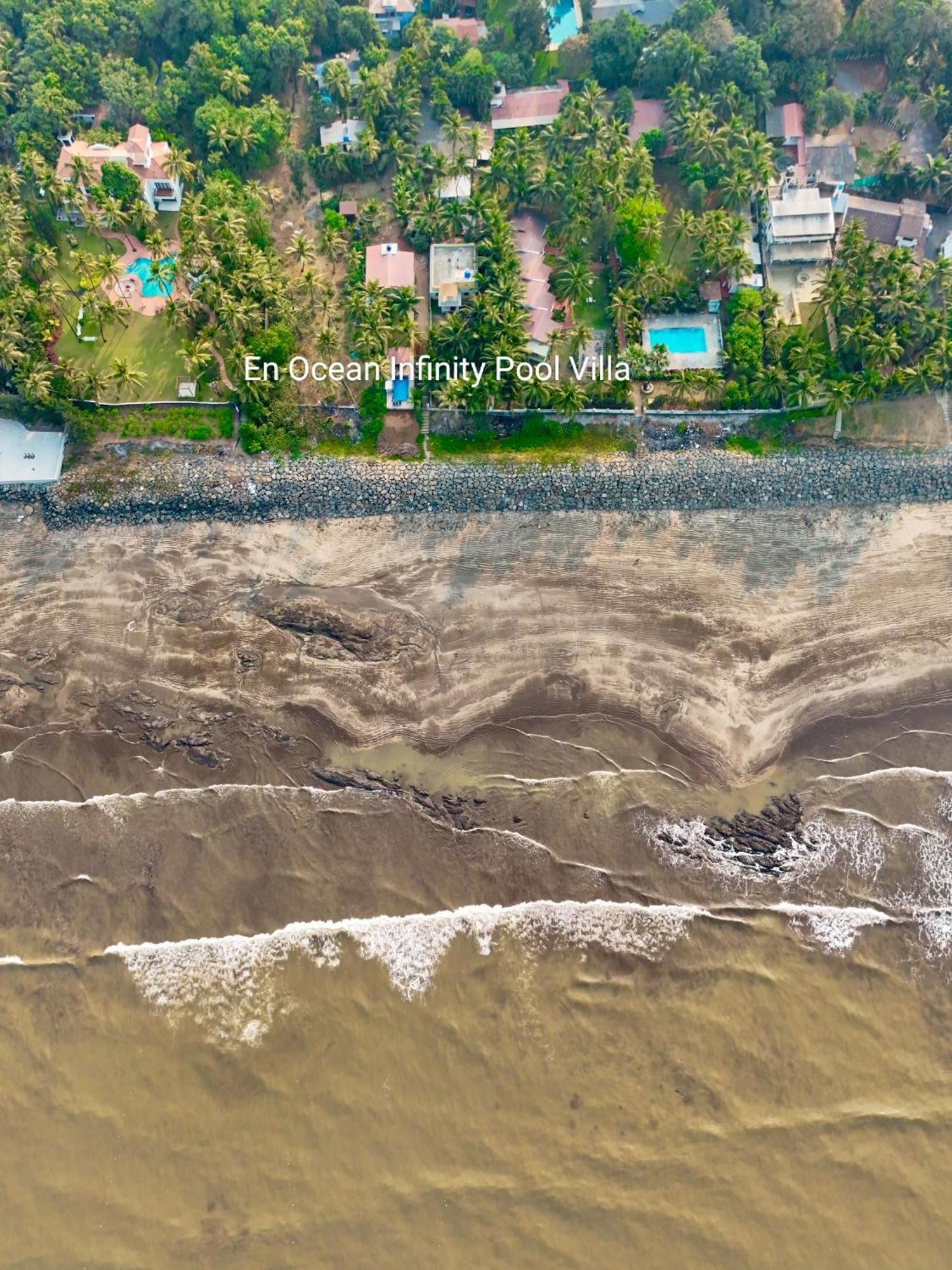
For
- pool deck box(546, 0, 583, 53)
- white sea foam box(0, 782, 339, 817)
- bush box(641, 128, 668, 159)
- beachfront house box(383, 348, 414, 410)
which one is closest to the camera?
white sea foam box(0, 782, 339, 817)

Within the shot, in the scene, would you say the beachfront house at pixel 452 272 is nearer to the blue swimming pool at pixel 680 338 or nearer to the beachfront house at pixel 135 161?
the blue swimming pool at pixel 680 338

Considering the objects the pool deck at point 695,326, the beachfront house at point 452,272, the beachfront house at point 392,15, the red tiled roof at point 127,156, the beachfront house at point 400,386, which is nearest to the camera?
the beachfront house at point 400,386

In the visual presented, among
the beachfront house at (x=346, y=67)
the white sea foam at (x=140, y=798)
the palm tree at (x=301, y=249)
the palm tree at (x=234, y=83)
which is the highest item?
the beachfront house at (x=346, y=67)

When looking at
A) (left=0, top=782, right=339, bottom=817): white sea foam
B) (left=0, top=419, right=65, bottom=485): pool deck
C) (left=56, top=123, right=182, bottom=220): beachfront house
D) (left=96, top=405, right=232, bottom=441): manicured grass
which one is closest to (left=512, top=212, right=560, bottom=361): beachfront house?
(left=96, top=405, right=232, bottom=441): manicured grass

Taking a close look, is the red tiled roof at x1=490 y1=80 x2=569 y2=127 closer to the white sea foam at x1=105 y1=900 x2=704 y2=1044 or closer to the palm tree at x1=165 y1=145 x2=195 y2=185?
the palm tree at x1=165 y1=145 x2=195 y2=185

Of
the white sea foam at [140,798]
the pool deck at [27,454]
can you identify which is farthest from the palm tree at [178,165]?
the white sea foam at [140,798]

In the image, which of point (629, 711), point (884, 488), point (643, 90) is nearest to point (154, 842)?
point (629, 711)
